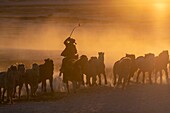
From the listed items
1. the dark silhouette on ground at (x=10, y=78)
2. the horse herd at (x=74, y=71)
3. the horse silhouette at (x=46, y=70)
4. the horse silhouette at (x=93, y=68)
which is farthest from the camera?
the horse silhouette at (x=93, y=68)

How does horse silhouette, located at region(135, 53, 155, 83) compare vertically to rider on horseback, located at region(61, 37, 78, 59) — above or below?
below

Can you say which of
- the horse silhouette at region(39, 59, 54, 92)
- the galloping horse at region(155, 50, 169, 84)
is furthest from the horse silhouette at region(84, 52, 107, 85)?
the galloping horse at region(155, 50, 169, 84)

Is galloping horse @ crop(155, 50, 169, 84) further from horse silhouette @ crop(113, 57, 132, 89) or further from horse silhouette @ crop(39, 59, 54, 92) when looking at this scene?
horse silhouette @ crop(39, 59, 54, 92)

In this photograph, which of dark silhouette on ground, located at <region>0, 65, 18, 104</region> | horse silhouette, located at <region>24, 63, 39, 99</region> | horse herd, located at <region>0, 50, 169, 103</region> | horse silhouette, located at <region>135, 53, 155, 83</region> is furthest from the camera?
horse silhouette, located at <region>135, 53, 155, 83</region>

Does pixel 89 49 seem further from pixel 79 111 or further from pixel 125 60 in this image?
pixel 79 111

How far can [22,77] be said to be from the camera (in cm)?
1953

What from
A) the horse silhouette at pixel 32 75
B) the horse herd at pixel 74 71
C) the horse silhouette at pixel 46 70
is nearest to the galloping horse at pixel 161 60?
the horse herd at pixel 74 71

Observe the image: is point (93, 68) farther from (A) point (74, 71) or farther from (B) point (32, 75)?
(B) point (32, 75)

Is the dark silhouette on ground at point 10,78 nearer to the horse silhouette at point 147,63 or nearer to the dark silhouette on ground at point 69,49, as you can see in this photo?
the dark silhouette on ground at point 69,49

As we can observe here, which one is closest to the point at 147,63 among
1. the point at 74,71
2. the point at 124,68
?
the point at 124,68

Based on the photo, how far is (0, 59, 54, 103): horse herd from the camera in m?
18.9

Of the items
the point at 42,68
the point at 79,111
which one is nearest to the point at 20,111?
the point at 79,111

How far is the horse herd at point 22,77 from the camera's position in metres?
18.9

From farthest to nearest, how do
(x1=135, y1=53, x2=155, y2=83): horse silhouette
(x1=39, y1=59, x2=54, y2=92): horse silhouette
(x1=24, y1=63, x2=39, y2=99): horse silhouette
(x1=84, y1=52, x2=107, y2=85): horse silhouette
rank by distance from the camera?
(x1=135, y1=53, x2=155, y2=83): horse silhouette, (x1=84, y1=52, x2=107, y2=85): horse silhouette, (x1=39, y1=59, x2=54, y2=92): horse silhouette, (x1=24, y1=63, x2=39, y2=99): horse silhouette
